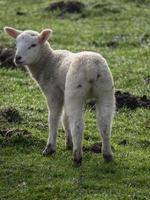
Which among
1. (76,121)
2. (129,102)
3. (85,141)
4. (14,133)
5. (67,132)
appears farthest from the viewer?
(129,102)

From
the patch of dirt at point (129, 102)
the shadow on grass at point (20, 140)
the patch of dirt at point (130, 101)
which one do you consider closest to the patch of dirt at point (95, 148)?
the shadow on grass at point (20, 140)

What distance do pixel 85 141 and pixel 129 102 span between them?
3.07 m

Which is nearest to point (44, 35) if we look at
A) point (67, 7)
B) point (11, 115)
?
point (11, 115)

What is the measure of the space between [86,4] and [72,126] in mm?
22926

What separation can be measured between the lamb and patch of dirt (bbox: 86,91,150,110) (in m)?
3.41

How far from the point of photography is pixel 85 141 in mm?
13766

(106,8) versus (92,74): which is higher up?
(92,74)

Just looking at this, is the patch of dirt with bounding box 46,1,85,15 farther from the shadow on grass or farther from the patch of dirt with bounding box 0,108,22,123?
the shadow on grass

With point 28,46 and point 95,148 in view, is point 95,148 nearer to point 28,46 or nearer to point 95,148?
point 95,148

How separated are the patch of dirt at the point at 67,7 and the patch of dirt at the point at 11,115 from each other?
1768 cm

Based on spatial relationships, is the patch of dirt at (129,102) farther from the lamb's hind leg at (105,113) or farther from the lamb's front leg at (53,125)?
the lamb's hind leg at (105,113)

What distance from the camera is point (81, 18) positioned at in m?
31.6

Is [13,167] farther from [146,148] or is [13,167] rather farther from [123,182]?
[146,148]

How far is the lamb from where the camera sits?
11.5 metres
